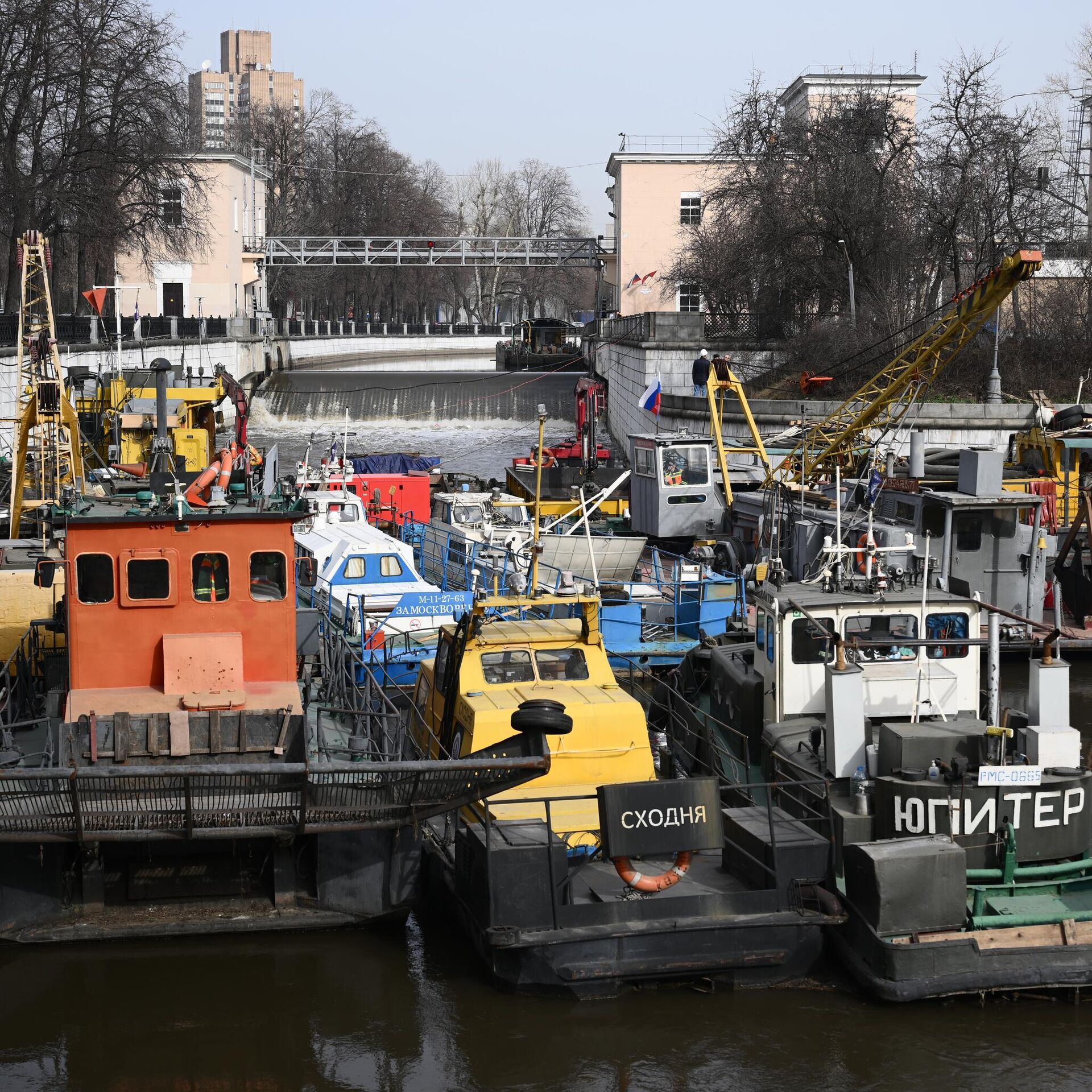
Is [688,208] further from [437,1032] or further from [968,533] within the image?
[437,1032]

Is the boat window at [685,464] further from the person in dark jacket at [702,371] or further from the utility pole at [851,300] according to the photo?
the utility pole at [851,300]

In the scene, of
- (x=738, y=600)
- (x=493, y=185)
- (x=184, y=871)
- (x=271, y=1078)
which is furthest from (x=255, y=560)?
Result: (x=493, y=185)

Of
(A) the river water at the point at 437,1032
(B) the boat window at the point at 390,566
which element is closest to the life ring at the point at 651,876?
(A) the river water at the point at 437,1032

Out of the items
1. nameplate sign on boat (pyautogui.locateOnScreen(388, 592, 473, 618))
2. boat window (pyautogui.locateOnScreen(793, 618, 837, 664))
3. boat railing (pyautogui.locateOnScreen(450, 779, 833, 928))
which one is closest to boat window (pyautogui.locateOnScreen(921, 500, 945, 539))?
nameplate sign on boat (pyautogui.locateOnScreen(388, 592, 473, 618))

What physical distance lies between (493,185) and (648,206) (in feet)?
263

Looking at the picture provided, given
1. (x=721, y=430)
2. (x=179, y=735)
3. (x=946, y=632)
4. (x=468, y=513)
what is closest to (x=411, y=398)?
(x=721, y=430)

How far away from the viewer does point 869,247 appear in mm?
51750

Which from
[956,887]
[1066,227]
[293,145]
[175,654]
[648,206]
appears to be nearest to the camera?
[956,887]

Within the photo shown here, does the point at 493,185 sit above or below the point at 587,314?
above

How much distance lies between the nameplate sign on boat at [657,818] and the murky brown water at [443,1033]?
56.1 inches

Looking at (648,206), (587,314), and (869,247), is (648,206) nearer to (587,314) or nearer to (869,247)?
(869,247)

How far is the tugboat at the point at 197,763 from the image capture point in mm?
11844

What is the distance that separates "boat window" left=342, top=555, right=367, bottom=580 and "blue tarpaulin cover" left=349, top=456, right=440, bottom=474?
15175mm

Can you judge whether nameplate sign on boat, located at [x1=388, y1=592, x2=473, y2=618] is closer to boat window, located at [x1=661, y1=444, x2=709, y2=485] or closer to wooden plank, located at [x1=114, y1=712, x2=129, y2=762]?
wooden plank, located at [x1=114, y1=712, x2=129, y2=762]
